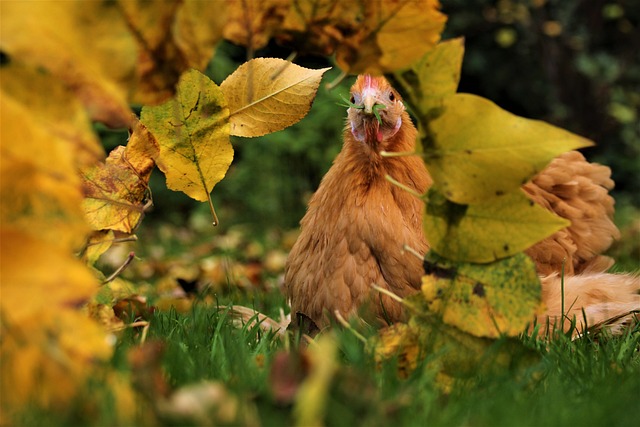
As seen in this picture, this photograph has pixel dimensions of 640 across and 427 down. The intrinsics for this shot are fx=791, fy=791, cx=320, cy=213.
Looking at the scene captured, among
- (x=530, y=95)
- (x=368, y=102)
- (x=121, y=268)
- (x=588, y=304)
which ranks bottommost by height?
(x=530, y=95)

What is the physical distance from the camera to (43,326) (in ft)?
3.82

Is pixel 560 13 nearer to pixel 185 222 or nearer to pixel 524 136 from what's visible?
pixel 185 222

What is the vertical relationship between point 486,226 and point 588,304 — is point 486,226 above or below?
above

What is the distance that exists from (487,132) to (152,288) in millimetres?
2576

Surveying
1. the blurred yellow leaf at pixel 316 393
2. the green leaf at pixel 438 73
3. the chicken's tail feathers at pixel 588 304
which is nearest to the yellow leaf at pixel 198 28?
the green leaf at pixel 438 73

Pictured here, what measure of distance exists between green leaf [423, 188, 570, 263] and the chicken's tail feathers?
646mm

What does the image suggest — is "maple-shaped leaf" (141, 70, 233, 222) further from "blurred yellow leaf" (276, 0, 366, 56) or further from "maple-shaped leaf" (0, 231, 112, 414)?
"maple-shaped leaf" (0, 231, 112, 414)

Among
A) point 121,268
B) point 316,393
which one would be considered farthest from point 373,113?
point 316,393

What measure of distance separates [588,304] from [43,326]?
1680 millimetres

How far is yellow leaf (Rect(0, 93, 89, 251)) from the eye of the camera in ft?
3.80

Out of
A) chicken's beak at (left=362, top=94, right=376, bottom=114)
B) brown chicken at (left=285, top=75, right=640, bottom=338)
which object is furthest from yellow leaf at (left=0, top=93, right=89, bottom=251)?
chicken's beak at (left=362, top=94, right=376, bottom=114)

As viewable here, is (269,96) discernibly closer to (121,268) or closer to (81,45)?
(121,268)

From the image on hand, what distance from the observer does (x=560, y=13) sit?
19.2 feet

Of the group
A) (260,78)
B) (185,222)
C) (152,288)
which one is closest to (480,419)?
(260,78)
